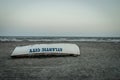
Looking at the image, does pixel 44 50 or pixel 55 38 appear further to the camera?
pixel 55 38

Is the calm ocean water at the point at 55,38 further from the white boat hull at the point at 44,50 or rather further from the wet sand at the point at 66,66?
the white boat hull at the point at 44,50

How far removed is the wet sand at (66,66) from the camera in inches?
44.6

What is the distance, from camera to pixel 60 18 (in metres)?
1.92

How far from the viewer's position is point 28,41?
1.97 meters

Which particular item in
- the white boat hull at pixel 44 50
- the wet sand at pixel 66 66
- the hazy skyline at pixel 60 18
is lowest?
the wet sand at pixel 66 66

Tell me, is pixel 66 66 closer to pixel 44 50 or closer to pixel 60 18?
pixel 44 50

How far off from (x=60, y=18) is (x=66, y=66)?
74 cm

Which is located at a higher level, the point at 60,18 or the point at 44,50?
the point at 60,18

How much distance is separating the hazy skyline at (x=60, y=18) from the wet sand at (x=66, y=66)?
31 cm

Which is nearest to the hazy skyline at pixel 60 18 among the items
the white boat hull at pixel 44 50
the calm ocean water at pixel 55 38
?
the calm ocean water at pixel 55 38

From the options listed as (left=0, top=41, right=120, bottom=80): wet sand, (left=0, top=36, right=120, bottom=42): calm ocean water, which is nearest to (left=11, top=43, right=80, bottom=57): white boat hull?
(left=0, top=41, right=120, bottom=80): wet sand

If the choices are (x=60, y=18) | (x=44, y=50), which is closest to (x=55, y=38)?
(x=60, y=18)

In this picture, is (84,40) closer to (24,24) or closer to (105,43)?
(105,43)

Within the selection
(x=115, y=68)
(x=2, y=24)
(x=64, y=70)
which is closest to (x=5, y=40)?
(x=2, y=24)
